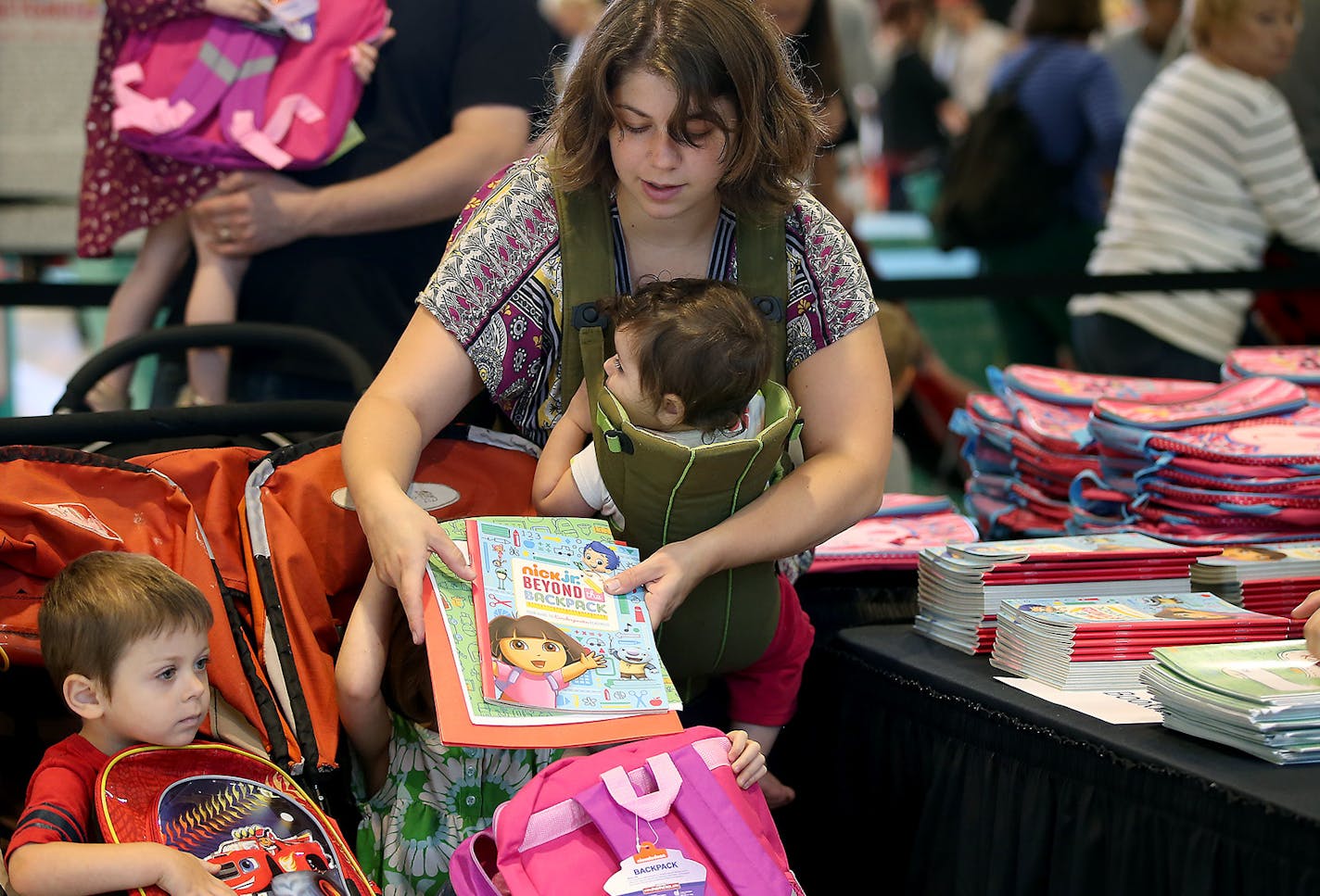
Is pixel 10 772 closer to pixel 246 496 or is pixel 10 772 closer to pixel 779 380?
pixel 246 496

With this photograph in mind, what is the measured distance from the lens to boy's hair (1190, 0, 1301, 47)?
12.3ft

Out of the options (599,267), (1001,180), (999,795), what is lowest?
(999,795)

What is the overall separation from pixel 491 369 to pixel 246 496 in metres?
0.39

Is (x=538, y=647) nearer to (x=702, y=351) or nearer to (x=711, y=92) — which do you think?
(x=702, y=351)

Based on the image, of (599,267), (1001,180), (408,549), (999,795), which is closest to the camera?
(408,549)

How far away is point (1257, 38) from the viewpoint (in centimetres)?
374

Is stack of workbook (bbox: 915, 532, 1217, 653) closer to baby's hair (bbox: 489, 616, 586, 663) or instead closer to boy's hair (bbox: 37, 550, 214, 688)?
baby's hair (bbox: 489, 616, 586, 663)

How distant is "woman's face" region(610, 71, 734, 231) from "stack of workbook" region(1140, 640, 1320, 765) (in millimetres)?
903

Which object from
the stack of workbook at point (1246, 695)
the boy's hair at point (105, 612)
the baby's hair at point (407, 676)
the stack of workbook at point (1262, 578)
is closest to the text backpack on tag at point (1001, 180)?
the stack of workbook at point (1262, 578)

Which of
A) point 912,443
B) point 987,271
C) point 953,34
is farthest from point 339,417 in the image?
Answer: point 953,34

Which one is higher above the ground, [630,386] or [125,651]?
[630,386]

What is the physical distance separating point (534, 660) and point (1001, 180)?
3922 mm

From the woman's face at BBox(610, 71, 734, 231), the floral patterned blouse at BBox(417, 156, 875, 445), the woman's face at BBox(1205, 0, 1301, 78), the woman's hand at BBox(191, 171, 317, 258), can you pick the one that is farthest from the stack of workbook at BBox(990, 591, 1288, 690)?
the woman's face at BBox(1205, 0, 1301, 78)

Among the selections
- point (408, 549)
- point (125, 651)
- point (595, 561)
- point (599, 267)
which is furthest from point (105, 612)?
point (599, 267)
